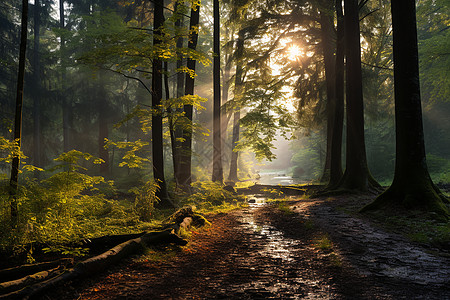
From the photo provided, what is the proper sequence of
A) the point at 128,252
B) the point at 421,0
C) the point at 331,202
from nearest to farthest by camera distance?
the point at 128,252 → the point at 331,202 → the point at 421,0

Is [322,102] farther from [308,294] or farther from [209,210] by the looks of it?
[308,294]

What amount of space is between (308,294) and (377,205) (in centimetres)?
528

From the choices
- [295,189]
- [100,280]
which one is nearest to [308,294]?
[100,280]

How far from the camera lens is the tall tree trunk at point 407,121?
723cm

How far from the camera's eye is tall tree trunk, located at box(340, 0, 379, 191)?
11414 millimetres

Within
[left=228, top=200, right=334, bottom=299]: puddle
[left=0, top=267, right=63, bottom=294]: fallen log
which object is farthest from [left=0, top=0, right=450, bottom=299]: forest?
[left=228, top=200, right=334, bottom=299]: puddle

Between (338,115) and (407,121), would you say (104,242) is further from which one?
(338,115)

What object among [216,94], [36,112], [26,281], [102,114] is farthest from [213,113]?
[26,281]

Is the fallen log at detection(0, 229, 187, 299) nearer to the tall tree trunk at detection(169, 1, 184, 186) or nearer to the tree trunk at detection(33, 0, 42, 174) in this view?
the tall tree trunk at detection(169, 1, 184, 186)

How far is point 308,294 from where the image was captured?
11.0 ft

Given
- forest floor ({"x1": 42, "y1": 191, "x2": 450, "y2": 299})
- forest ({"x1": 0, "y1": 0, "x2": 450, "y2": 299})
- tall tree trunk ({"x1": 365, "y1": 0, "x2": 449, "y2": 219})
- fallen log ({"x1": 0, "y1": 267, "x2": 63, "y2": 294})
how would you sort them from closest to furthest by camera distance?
fallen log ({"x1": 0, "y1": 267, "x2": 63, "y2": 294}) < forest floor ({"x1": 42, "y1": 191, "x2": 450, "y2": 299}) < forest ({"x1": 0, "y1": 0, "x2": 450, "y2": 299}) < tall tree trunk ({"x1": 365, "y1": 0, "x2": 449, "y2": 219})

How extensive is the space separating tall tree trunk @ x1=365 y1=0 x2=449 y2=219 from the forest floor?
1736 millimetres

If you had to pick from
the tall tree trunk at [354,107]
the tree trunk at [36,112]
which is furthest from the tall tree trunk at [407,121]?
the tree trunk at [36,112]

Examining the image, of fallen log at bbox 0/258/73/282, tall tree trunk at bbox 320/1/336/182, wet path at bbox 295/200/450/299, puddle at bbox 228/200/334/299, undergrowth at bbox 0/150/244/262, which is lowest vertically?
puddle at bbox 228/200/334/299
